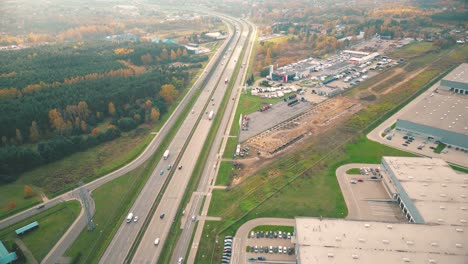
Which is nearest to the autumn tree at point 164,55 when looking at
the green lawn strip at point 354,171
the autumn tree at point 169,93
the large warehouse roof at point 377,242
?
the autumn tree at point 169,93

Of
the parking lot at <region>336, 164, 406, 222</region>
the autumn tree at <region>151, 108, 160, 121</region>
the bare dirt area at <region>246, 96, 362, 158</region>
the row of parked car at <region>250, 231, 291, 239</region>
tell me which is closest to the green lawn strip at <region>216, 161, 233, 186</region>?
the bare dirt area at <region>246, 96, 362, 158</region>

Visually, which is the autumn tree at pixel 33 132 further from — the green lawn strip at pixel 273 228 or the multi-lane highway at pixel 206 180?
the green lawn strip at pixel 273 228

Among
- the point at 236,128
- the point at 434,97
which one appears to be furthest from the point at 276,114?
the point at 434,97

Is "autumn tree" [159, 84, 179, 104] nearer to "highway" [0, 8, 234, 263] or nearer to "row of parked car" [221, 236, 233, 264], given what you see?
"highway" [0, 8, 234, 263]

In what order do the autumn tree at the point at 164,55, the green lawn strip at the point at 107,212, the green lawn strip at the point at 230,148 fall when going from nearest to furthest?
the green lawn strip at the point at 107,212, the green lawn strip at the point at 230,148, the autumn tree at the point at 164,55

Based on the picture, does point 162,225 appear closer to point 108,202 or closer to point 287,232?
point 108,202

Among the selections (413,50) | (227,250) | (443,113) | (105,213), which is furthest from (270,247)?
(413,50)

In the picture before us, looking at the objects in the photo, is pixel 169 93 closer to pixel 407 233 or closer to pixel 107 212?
pixel 107 212
